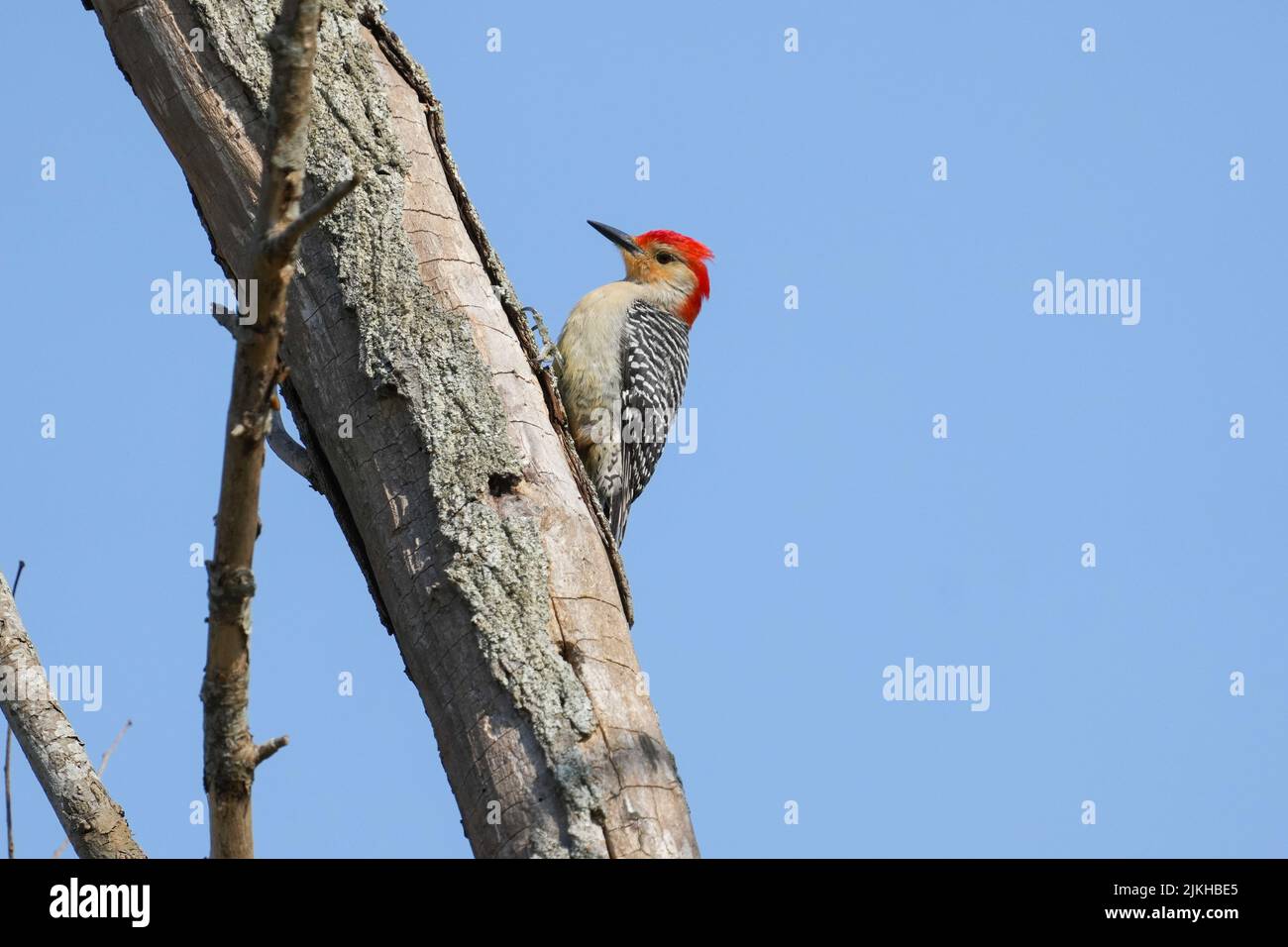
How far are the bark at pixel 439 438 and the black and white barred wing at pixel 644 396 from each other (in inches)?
111

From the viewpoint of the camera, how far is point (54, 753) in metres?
4.11

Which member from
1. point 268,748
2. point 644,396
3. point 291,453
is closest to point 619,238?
point 644,396

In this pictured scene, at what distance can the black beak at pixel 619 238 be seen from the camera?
29.3ft

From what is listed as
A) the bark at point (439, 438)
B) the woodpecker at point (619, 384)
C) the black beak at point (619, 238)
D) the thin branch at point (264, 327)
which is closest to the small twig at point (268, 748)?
the thin branch at point (264, 327)

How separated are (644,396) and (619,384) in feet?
0.65

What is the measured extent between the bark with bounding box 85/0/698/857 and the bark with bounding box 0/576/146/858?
1048mm

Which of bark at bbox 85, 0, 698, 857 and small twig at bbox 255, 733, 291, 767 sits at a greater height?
bark at bbox 85, 0, 698, 857

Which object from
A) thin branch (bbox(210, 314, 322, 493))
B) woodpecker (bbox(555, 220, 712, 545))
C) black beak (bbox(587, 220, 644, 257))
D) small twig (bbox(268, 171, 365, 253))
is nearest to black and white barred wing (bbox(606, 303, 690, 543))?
woodpecker (bbox(555, 220, 712, 545))

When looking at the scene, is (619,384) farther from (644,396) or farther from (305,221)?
(305,221)

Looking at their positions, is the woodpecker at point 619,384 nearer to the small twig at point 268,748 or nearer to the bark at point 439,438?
the bark at point 439,438

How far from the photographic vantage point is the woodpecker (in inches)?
279

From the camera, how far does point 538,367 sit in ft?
14.2

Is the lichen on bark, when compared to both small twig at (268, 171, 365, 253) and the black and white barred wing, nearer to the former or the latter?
small twig at (268, 171, 365, 253)
